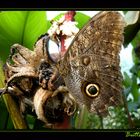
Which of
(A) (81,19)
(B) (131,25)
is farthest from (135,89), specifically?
(A) (81,19)

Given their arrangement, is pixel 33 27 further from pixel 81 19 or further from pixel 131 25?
pixel 131 25

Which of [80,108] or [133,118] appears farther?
[133,118]

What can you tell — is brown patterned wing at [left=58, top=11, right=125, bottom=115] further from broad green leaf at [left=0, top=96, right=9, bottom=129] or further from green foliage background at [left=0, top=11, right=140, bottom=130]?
broad green leaf at [left=0, top=96, right=9, bottom=129]

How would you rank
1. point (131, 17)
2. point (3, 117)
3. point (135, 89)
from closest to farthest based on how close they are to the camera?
point (3, 117)
point (131, 17)
point (135, 89)

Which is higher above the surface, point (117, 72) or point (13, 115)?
point (117, 72)

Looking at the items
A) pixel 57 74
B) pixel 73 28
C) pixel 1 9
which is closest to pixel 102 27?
pixel 73 28

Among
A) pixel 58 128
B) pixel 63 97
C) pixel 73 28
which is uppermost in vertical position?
pixel 73 28

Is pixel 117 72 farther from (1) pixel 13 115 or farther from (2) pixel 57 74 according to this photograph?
(1) pixel 13 115
